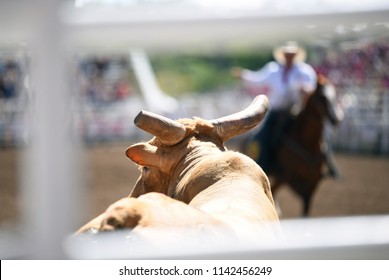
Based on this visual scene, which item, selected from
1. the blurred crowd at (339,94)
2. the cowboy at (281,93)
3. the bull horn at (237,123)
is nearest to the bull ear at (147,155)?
the bull horn at (237,123)

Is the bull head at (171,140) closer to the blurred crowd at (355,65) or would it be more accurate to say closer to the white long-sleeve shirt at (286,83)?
the white long-sleeve shirt at (286,83)

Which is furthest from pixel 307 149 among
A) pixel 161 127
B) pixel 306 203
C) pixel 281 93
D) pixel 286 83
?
pixel 161 127

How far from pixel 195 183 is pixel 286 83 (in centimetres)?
873

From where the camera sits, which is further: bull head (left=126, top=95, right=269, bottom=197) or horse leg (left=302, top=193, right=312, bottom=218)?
horse leg (left=302, top=193, right=312, bottom=218)

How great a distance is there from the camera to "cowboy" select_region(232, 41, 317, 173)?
38.2 ft

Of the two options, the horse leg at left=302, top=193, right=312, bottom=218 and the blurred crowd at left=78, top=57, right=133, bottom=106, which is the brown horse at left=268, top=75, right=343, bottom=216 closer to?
the horse leg at left=302, top=193, right=312, bottom=218

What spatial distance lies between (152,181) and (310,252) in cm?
171

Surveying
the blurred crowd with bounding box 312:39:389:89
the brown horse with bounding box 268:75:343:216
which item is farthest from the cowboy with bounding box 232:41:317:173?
the blurred crowd with bounding box 312:39:389:89

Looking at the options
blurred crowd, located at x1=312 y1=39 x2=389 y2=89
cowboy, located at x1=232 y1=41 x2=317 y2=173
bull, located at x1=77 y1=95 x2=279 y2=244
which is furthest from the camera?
blurred crowd, located at x1=312 y1=39 x2=389 y2=89

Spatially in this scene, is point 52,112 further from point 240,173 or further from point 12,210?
point 12,210

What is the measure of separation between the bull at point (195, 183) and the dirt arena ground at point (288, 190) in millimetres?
7024

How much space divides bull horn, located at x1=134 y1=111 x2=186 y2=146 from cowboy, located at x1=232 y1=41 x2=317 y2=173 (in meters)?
7.81

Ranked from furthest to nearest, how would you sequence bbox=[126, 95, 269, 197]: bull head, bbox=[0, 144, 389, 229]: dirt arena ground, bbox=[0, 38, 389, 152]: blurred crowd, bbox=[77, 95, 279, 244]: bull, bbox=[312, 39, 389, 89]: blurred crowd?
bbox=[0, 38, 389, 152]: blurred crowd < bbox=[312, 39, 389, 89]: blurred crowd < bbox=[0, 144, 389, 229]: dirt arena ground < bbox=[126, 95, 269, 197]: bull head < bbox=[77, 95, 279, 244]: bull
